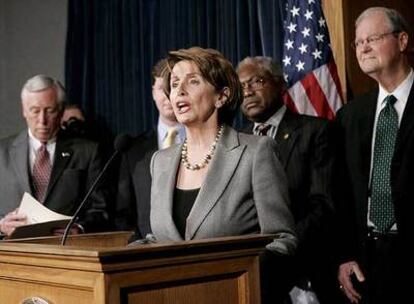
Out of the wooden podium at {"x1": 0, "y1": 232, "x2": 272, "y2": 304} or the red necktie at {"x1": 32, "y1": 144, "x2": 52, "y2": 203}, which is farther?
the red necktie at {"x1": 32, "y1": 144, "x2": 52, "y2": 203}

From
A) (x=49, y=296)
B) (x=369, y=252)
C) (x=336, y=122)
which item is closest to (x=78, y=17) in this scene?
(x=336, y=122)

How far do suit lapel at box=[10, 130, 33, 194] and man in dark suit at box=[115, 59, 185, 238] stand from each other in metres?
0.52

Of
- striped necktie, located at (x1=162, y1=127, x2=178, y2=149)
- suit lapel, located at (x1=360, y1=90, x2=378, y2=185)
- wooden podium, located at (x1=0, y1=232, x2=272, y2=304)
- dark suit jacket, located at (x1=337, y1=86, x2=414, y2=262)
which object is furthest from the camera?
striped necktie, located at (x1=162, y1=127, x2=178, y2=149)

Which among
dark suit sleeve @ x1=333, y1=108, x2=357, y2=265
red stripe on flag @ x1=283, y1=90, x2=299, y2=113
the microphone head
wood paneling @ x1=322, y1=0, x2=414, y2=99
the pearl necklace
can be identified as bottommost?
dark suit sleeve @ x1=333, y1=108, x2=357, y2=265

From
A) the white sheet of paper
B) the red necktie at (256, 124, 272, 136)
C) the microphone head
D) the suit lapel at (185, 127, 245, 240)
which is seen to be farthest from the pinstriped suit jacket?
the red necktie at (256, 124, 272, 136)

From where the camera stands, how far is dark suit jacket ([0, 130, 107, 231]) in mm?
3701

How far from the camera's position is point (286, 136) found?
3305mm

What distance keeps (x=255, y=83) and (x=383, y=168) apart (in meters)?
0.84

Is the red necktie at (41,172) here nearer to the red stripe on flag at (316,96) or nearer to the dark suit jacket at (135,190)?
the dark suit jacket at (135,190)

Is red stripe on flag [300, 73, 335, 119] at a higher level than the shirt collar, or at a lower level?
higher

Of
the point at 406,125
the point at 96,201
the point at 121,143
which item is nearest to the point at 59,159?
the point at 96,201

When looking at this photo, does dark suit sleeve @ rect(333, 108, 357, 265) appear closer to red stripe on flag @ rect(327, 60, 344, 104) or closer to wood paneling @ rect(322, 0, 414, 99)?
red stripe on flag @ rect(327, 60, 344, 104)

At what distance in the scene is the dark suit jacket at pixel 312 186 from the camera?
9.97 ft

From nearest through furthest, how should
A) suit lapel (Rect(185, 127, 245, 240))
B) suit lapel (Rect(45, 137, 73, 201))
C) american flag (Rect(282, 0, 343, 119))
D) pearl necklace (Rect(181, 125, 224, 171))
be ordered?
suit lapel (Rect(185, 127, 245, 240)), pearl necklace (Rect(181, 125, 224, 171)), suit lapel (Rect(45, 137, 73, 201)), american flag (Rect(282, 0, 343, 119))
